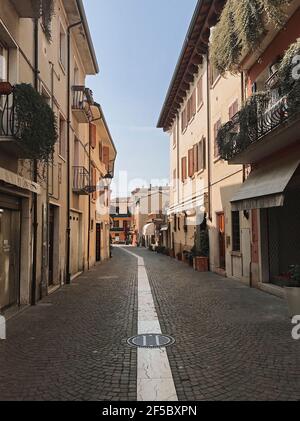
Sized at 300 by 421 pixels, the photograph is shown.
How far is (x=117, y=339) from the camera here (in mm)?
5930

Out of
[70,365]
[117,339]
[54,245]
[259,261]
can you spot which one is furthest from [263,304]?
[54,245]

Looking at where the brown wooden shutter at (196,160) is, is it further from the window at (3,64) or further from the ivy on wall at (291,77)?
the window at (3,64)

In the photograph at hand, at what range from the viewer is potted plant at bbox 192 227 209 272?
16.5 metres

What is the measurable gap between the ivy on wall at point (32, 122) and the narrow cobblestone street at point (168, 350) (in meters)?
3.36

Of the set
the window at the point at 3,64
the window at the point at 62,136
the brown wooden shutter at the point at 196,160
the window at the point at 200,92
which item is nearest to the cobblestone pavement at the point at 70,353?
the window at the point at 3,64

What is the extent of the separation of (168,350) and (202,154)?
1358 centimetres

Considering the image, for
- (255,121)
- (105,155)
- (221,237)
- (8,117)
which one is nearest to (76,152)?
(221,237)

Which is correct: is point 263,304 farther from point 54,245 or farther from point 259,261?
point 54,245

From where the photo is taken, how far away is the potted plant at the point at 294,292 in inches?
267

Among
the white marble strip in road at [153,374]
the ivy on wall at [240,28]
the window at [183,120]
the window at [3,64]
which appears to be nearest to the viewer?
the white marble strip in road at [153,374]

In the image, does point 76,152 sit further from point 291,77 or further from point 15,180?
point 291,77

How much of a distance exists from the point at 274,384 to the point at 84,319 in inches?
164

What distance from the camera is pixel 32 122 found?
23.8 ft

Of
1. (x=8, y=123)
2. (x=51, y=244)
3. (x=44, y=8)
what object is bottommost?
(x=51, y=244)
